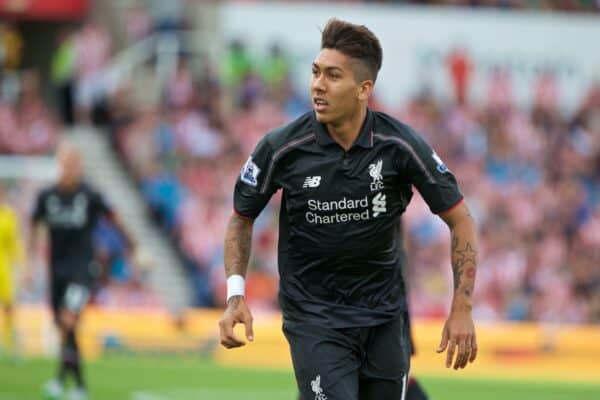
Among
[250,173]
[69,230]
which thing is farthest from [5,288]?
[250,173]

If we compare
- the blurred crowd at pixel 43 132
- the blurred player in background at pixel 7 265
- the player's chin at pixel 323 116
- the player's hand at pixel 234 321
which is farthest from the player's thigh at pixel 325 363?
the blurred crowd at pixel 43 132

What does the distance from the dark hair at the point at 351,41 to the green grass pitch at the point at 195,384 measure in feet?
26.1

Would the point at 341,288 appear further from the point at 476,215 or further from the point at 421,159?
the point at 476,215

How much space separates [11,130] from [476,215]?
802 cm

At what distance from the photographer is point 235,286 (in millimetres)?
8023

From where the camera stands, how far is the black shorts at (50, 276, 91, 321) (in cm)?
1482

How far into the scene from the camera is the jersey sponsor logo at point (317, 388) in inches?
305

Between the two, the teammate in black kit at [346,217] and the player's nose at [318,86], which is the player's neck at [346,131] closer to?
the teammate in black kit at [346,217]

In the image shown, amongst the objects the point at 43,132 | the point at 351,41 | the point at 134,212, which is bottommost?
the point at 351,41

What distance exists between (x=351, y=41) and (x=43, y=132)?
57.6 ft

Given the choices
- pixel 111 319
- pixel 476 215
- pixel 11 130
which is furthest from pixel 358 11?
pixel 111 319

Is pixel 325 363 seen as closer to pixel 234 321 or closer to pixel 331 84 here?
pixel 234 321

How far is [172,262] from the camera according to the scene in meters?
25.1

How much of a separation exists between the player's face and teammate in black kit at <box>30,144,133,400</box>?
7.34 m
